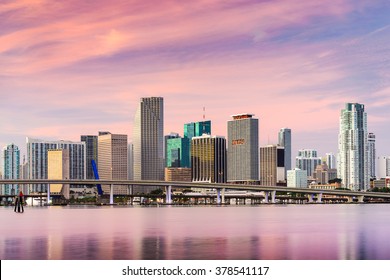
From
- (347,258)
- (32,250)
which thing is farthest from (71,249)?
(347,258)

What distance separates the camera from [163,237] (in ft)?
201
